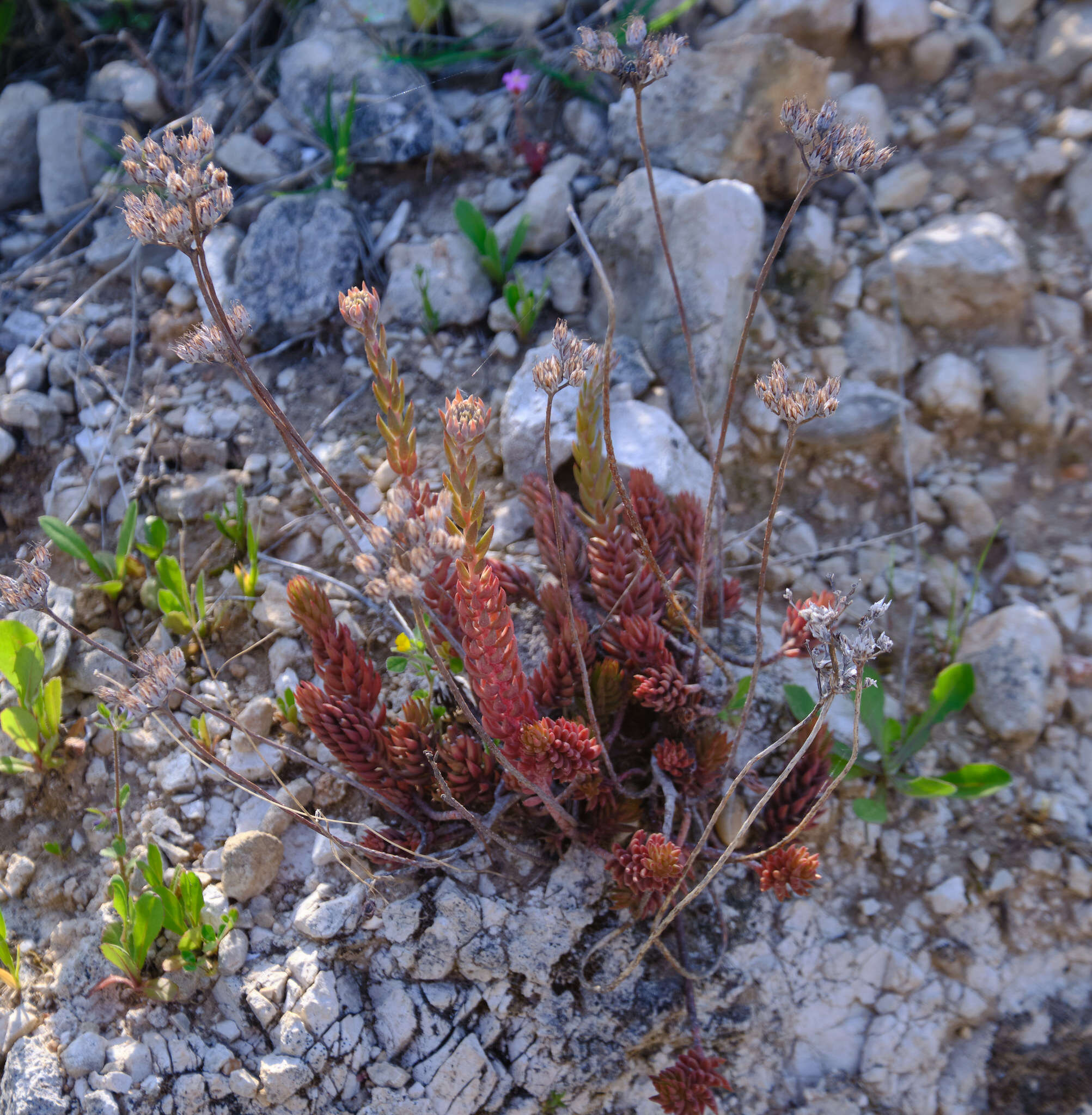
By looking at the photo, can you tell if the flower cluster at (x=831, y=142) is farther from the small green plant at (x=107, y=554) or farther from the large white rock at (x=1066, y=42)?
the large white rock at (x=1066, y=42)

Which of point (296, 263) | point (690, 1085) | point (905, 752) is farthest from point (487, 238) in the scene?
point (690, 1085)

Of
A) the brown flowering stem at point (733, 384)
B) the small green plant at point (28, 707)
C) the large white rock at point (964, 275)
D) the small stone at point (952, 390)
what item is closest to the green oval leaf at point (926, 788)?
the brown flowering stem at point (733, 384)

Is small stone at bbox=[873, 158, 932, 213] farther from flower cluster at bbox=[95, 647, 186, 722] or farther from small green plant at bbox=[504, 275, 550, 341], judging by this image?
flower cluster at bbox=[95, 647, 186, 722]

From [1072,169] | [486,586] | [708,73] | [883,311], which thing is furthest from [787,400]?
[1072,169]

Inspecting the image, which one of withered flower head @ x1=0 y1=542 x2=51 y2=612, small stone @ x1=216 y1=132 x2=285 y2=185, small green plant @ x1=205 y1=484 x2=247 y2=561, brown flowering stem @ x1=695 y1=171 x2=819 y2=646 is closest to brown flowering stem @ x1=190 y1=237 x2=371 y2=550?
withered flower head @ x1=0 y1=542 x2=51 y2=612

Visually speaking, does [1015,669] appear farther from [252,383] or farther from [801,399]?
[252,383]
